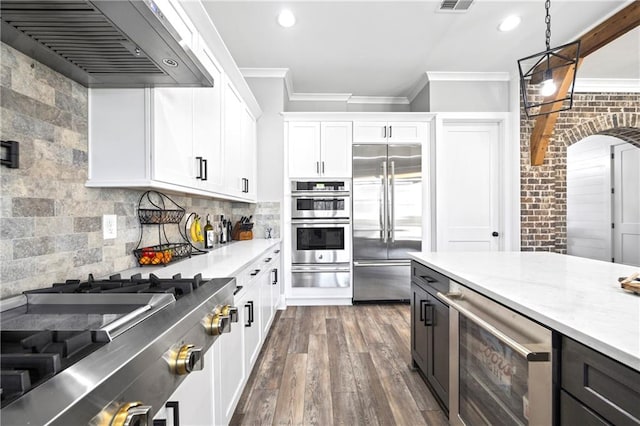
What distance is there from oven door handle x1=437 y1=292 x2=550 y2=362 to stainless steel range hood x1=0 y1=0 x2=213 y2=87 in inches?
63.7

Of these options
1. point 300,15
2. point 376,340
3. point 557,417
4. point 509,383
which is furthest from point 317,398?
point 300,15

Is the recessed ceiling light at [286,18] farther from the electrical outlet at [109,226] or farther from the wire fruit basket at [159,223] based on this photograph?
the electrical outlet at [109,226]

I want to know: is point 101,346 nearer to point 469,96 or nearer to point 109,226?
point 109,226

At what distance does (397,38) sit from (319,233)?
2377 millimetres

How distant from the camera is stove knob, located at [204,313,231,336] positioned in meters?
1.12

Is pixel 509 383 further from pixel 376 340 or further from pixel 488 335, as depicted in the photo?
pixel 376 340

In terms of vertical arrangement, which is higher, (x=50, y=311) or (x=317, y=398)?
(x=50, y=311)

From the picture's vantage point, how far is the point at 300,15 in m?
2.96

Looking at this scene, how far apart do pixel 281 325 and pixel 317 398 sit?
4.66ft

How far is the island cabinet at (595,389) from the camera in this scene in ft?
2.42

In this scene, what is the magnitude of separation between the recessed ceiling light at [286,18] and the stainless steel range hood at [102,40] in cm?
182

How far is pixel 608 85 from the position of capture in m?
4.32

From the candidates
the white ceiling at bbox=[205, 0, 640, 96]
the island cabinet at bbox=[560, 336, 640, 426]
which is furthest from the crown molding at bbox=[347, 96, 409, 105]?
the island cabinet at bbox=[560, 336, 640, 426]

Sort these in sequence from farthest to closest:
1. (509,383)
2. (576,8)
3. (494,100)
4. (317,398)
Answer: (494,100) < (576,8) < (317,398) < (509,383)
